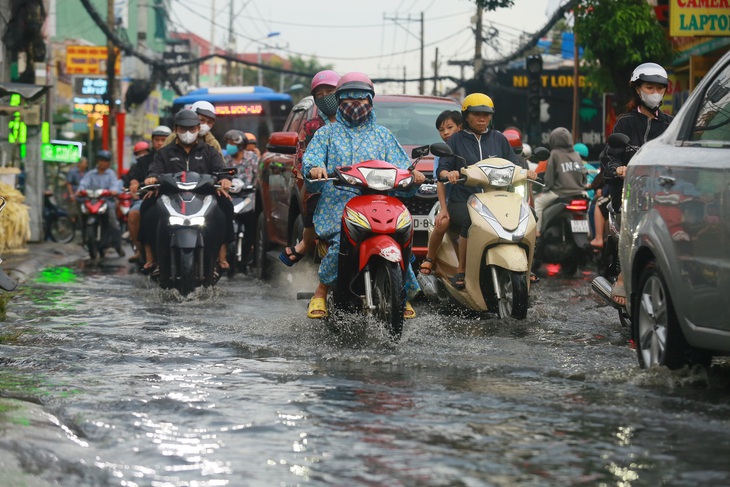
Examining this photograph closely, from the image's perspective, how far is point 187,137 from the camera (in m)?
13.7

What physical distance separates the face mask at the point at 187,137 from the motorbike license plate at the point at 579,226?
5088 millimetres

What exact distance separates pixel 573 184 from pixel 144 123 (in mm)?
49969

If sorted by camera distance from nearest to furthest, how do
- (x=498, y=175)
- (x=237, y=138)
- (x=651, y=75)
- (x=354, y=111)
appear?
(x=354, y=111)
(x=651, y=75)
(x=498, y=175)
(x=237, y=138)

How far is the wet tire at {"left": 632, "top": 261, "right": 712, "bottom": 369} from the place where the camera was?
22.4ft

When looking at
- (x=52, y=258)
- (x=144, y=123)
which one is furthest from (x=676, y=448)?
(x=144, y=123)

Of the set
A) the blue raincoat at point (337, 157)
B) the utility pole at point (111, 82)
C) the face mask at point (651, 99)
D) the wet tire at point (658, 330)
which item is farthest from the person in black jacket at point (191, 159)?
the utility pole at point (111, 82)

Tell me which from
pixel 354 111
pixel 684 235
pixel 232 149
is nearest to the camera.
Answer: pixel 684 235

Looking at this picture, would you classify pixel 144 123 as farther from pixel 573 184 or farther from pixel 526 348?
pixel 526 348

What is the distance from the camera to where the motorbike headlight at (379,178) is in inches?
362

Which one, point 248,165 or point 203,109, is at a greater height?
point 203,109

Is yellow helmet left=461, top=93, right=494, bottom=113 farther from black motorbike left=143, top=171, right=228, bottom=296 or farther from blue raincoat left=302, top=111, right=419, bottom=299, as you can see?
black motorbike left=143, top=171, right=228, bottom=296

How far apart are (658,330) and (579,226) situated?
9.62 m

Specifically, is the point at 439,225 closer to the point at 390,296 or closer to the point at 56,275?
the point at 390,296

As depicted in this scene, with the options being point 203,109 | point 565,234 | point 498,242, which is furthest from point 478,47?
point 498,242
